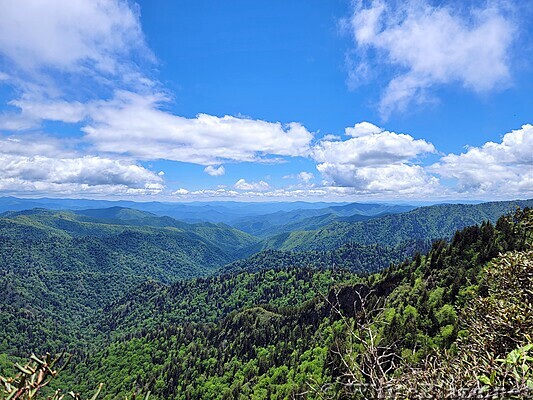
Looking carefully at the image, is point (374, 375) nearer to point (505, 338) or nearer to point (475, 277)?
point (505, 338)

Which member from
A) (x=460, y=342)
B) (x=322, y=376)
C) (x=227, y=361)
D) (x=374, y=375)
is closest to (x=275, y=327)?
(x=227, y=361)

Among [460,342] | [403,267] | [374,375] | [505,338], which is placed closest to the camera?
[374,375]

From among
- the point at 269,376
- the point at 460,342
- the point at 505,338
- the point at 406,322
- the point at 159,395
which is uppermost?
the point at 505,338

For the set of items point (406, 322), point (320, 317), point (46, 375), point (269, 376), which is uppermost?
point (46, 375)

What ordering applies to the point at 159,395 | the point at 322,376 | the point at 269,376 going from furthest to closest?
1. the point at 159,395
2. the point at 269,376
3. the point at 322,376

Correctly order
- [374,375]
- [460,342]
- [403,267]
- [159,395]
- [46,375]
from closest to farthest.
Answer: [46,375] → [374,375] → [460,342] → [403,267] → [159,395]

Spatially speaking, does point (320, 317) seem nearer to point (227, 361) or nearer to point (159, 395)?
point (227, 361)

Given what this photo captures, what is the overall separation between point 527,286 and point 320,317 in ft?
492

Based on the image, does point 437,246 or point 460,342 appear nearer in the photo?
point 460,342

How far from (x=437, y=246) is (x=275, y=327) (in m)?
112

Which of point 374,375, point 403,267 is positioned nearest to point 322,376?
point 403,267

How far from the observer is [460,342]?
2100 centimetres

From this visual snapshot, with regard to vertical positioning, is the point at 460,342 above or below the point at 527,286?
below

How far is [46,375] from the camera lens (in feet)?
20.1
